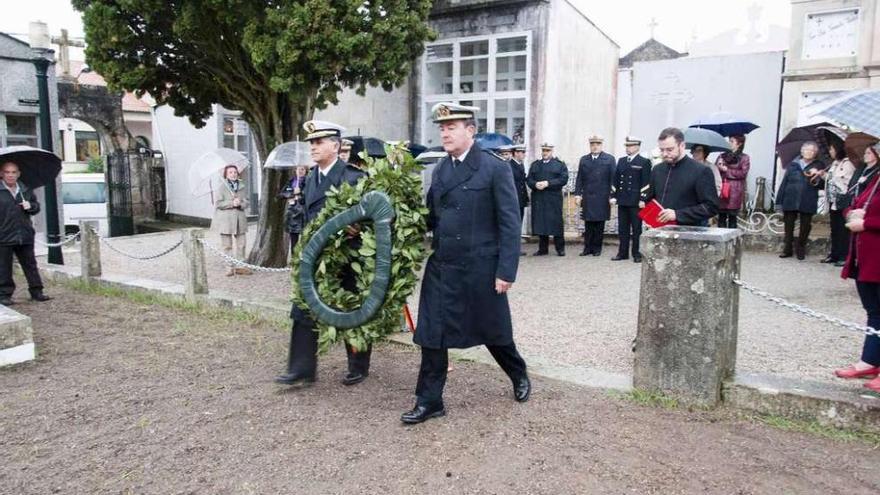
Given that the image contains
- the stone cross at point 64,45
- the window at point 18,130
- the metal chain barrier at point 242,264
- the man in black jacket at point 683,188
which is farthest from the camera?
the stone cross at point 64,45

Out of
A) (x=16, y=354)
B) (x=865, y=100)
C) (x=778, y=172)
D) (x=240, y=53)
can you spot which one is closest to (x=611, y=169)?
(x=778, y=172)

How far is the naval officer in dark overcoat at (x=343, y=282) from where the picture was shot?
4.86 metres

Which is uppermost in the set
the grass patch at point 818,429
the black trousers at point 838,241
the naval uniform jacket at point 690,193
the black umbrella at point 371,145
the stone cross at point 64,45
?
the stone cross at point 64,45

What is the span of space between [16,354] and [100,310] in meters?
2.04

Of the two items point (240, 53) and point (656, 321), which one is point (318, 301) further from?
point (240, 53)

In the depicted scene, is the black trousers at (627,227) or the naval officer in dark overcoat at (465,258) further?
the black trousers at (627,227)

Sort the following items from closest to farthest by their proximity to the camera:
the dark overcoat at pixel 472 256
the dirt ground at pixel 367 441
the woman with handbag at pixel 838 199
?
the dirt ground at pixel 367 441, the dark overcoat at pixel 472 256, the woman with handbag at pixel 838 199

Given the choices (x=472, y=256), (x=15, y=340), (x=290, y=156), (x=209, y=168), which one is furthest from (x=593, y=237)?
(x=15, y=340)

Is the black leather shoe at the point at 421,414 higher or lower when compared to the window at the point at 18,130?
lower

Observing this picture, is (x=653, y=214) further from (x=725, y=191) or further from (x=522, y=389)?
(x=725, y=191)

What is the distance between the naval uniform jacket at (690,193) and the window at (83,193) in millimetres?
16038

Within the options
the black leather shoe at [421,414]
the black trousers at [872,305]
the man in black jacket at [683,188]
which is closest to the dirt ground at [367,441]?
the black leather shoe at [421,414]

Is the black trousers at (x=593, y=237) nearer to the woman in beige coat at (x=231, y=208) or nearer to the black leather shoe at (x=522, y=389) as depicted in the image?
the woman in beige coat at (x=231, y=208)

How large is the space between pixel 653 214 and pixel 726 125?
7.31m
